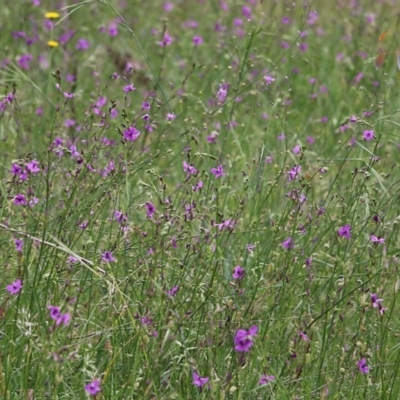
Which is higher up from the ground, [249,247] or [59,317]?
[59,317]

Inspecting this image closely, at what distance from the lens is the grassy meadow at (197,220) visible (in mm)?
2195

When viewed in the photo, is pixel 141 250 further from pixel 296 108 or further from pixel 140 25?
pixel 140 25

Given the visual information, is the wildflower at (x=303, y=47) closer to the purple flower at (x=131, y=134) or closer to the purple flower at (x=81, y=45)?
the purple flower at (x=81, y=45)

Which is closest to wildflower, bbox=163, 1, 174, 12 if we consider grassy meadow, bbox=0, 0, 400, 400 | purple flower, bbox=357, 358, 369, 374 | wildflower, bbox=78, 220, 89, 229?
grassy meadow, bbox=0, 0, 400, 400

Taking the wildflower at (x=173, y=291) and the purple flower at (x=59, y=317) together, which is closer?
the purple flower at (x=59, y=317)

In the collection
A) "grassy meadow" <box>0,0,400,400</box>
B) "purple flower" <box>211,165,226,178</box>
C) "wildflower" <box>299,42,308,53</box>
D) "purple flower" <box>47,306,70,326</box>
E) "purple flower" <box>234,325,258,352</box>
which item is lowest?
"wildflower" <box>299,42,308,53</box>

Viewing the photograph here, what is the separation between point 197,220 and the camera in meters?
3.37

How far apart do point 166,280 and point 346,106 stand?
8.48ft

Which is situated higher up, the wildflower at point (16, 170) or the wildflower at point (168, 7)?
the wildflower at point (16, 170)

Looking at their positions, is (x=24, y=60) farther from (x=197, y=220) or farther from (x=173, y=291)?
(x=173, y=291)

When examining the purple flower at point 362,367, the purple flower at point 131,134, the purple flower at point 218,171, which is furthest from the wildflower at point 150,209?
the purple flower at point 362,367

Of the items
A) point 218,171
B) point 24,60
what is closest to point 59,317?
point 218,171

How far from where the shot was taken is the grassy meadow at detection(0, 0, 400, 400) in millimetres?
2195

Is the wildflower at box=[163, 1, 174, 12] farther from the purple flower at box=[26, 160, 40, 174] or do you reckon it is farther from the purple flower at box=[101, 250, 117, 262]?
the purple flower at box=[101, 250, 117, 262]
